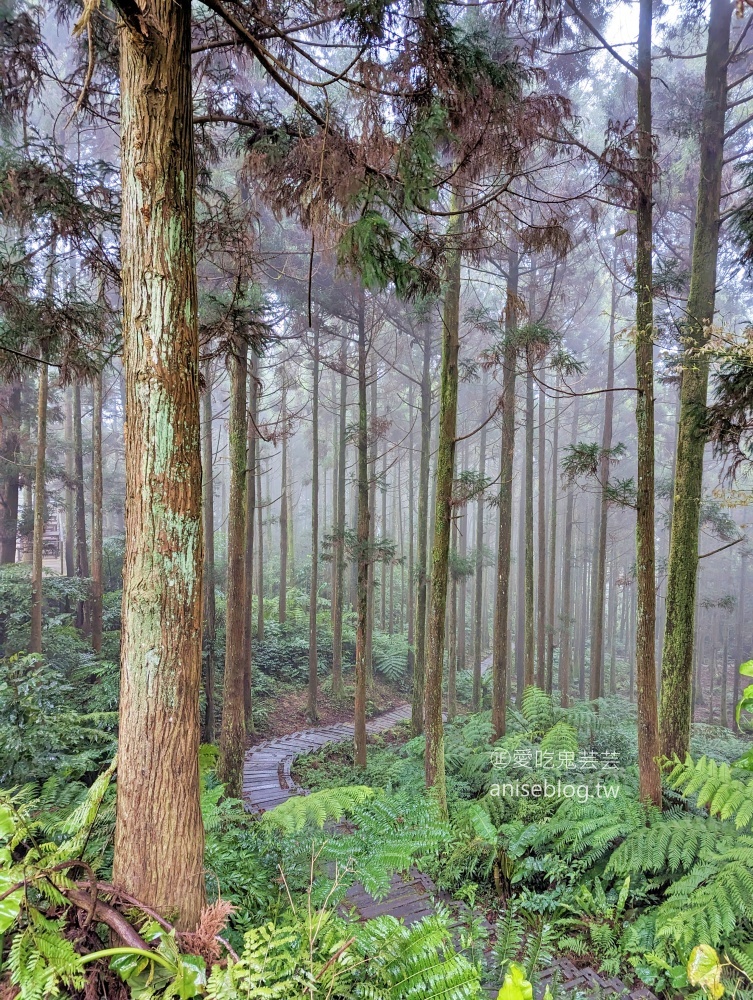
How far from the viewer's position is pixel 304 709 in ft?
44.0

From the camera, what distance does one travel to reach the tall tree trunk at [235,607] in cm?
673

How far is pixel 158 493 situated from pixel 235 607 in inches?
203

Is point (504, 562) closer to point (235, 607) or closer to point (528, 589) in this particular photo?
point (528, 589)

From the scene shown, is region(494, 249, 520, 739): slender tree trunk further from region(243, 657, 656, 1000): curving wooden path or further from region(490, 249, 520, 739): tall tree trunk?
region(243, 657, 656, 1000): curving wooden path

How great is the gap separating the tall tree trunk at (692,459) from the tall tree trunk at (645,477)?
106cm

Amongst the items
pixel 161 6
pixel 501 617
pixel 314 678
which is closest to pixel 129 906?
pixel 161 6

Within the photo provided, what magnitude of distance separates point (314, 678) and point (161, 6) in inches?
487

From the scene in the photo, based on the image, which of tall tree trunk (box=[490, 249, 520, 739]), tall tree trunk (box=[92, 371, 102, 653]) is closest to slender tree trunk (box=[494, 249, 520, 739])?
tall tree trunk (box=[490, 249, 520, 739])

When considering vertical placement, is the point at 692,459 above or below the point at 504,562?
above

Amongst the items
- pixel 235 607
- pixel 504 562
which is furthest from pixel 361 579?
pixel 235 607

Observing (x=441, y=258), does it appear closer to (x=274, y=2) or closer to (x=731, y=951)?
(x=274, y=2)

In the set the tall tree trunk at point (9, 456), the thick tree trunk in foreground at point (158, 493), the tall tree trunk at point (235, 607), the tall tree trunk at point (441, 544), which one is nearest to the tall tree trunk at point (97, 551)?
the tall tree trunk at point (9, 456)

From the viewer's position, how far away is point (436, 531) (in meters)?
6.00

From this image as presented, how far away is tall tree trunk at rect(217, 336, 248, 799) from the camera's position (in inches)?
265
